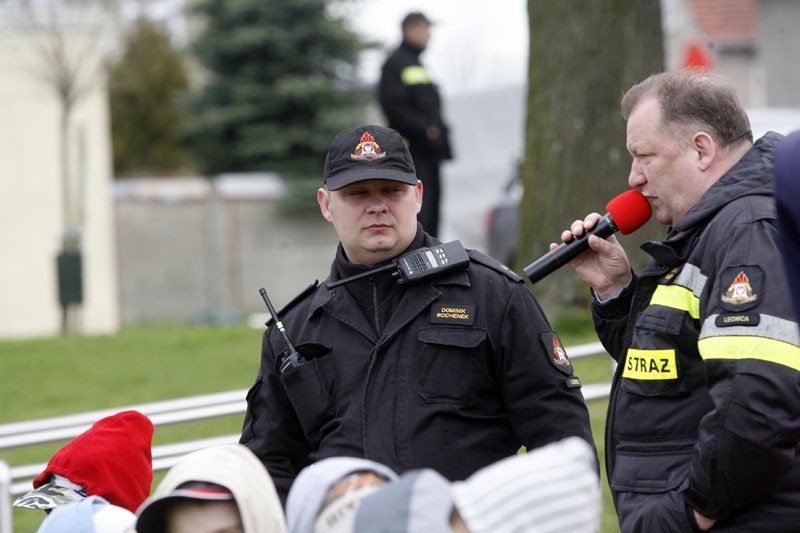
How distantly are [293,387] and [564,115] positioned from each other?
559 centimetres

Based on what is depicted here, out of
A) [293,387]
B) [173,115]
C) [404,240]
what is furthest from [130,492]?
[173,115]

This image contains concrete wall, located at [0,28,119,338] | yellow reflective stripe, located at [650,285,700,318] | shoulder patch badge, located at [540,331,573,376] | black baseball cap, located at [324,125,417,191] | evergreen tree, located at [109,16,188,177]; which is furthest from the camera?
evergreen tree, located at [109,16,188,177]

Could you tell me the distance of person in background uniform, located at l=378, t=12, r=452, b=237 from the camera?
9688 mm

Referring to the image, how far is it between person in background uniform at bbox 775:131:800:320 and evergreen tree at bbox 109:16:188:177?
3366 centimetres

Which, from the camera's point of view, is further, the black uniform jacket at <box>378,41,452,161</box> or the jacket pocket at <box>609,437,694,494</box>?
the black uniform jacket at <box>378,41,452,161</box>

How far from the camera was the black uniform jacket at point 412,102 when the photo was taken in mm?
9680

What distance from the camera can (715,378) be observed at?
123 inches

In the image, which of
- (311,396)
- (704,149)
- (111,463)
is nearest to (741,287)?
(704,149)

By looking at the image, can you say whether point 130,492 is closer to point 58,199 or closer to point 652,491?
point 652,491

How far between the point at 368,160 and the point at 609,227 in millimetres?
801

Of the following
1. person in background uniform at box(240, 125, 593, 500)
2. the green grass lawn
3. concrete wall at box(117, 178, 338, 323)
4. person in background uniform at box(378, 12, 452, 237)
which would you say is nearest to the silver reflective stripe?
person in background uniform at box(240, 125, 593, 500)

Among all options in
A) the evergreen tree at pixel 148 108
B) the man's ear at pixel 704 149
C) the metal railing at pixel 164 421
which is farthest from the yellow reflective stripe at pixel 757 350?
the evergreen tree at pixel 148 108

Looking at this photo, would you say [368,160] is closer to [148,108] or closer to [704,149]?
[704,149]

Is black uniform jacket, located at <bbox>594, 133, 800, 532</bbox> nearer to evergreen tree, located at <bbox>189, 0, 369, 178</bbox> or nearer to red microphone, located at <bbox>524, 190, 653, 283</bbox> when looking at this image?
red microphone, located at <bbox>524, 190, 653, 283</bbox>
